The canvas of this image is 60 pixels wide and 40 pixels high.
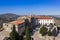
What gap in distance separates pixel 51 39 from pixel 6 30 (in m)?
11.6

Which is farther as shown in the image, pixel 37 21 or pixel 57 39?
pixel 37 21

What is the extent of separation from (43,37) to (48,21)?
813 inches

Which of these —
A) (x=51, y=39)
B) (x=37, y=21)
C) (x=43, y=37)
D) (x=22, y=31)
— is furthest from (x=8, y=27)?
(x=37, y=21)

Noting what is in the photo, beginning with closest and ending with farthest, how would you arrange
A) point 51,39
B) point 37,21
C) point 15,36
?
point 15,36
point 51,39
point 37,21

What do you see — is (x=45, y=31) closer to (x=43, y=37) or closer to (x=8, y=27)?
(x=43, y=37)

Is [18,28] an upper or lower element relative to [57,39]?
upper

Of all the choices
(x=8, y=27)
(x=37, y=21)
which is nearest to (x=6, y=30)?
(x=8, y=27)

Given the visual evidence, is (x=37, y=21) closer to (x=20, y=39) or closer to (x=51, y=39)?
(x=51, y=39)

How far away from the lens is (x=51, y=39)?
93.6 ft

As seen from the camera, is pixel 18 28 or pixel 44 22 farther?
pixel 44 22

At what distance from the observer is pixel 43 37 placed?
3091 cm

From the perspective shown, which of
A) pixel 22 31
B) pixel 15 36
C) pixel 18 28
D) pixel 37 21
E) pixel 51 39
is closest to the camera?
pixel 15 36

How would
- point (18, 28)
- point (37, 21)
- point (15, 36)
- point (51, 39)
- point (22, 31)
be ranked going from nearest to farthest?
point (15, 36)
point (51, 39)
point (18, 28)
point (22, 31)
point (37, 21)

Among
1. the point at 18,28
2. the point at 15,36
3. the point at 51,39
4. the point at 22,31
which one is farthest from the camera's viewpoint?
the point at 22,31
